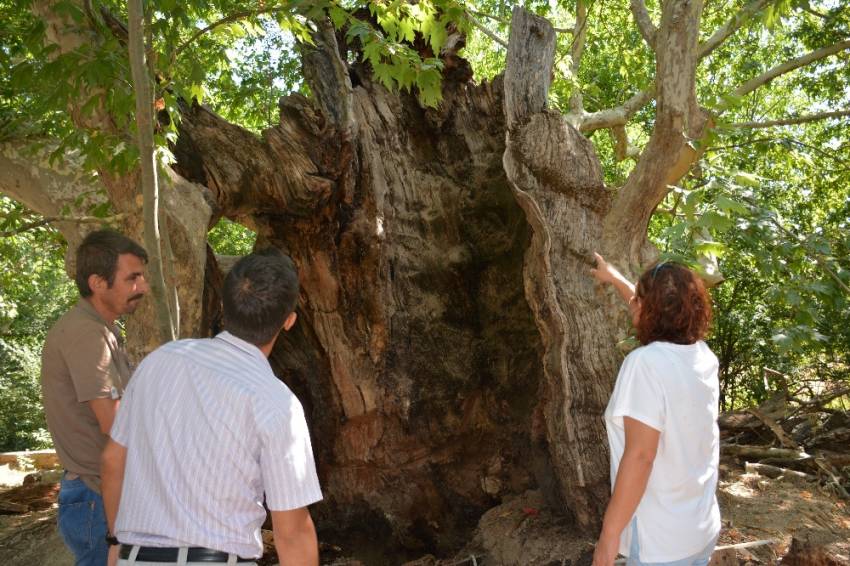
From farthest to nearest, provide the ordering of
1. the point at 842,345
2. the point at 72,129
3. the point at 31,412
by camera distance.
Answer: the point at 31,412
the point at 842,345
the point at 72,129

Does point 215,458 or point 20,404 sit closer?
point 215,458

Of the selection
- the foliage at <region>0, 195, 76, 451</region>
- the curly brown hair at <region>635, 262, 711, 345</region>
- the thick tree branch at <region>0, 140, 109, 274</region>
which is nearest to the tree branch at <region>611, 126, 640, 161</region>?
the thick tree branch at <region>0, 140, 109, 274</region>

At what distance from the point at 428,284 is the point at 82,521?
302cm

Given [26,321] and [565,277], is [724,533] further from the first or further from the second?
[26,321]

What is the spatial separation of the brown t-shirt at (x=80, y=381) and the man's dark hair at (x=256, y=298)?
114 cm

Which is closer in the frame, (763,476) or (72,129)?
(72,129)

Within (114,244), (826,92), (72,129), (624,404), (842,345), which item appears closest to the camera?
(624,404)

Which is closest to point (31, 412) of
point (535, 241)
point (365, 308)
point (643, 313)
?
point (365, 308)

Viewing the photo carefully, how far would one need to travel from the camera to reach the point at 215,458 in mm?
1971

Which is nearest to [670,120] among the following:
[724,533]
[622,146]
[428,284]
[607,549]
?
[428,284]

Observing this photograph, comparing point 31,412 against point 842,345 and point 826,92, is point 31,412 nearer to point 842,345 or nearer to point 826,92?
point 842,345

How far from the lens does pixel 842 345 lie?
28.0 ft

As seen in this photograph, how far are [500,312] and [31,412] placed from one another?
12.7m

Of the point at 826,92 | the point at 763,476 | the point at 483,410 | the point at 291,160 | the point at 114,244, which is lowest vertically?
the point at 763,476
